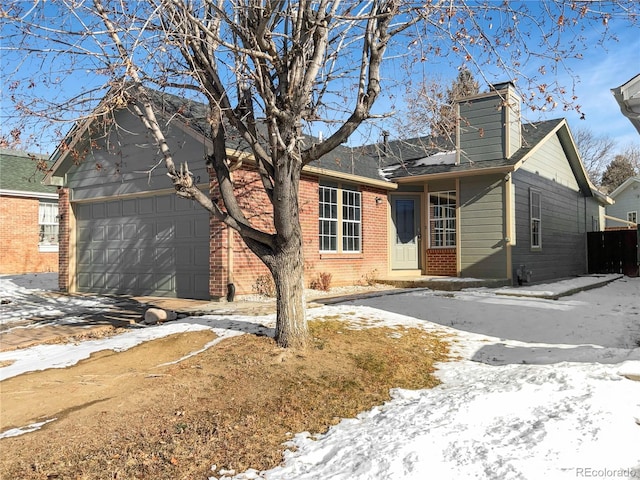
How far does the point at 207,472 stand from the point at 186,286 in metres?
7.68

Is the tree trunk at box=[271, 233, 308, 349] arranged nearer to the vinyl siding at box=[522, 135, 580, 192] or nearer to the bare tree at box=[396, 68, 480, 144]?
the bare tree at box=[396, 68, 480, 144]

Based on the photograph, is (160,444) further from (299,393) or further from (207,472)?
(299,393)

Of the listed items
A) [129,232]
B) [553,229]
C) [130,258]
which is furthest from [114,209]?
[553,229]

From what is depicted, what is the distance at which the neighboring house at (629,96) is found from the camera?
5.26 metres

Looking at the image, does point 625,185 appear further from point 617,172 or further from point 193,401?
point 193,401

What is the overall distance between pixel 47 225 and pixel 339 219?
45.1ft

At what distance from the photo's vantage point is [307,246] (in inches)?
441

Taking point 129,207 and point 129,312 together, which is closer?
point 129,312

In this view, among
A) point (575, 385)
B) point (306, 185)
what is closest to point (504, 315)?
point (575, 385)

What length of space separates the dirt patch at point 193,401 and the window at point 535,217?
897 centimetres

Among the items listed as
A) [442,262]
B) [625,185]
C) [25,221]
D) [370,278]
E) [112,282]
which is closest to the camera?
[112,282]

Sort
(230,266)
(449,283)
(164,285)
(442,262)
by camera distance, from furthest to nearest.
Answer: (442,262) < (449,283) < (164,285) < (230,266)

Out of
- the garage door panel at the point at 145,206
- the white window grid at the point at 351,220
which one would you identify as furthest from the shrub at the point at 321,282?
the garage door panel at the point at 145,206

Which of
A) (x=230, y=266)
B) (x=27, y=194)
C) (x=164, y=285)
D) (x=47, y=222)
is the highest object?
(x=27, y=194)
